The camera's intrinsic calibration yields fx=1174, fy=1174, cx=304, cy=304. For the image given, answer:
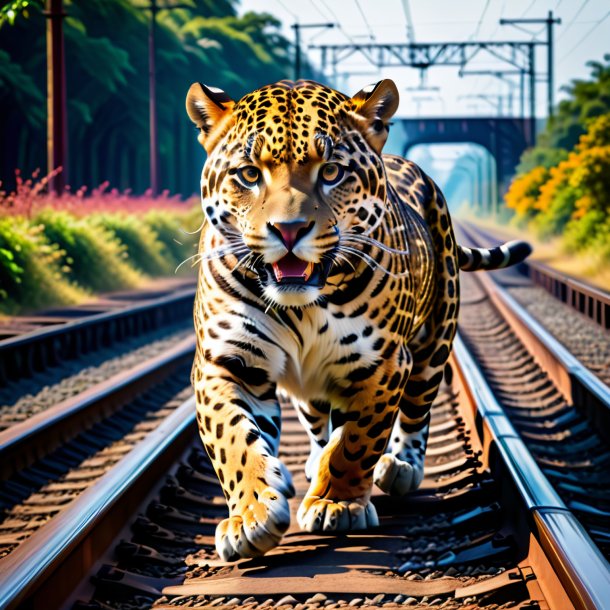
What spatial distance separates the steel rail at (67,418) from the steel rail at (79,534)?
813 mm

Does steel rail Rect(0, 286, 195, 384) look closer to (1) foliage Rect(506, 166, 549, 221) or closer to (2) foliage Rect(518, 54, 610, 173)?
(2) foliage Rect(518, 54, 610, 173)

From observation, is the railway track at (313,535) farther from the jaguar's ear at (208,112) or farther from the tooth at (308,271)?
the jaguar's ear at (208,112)

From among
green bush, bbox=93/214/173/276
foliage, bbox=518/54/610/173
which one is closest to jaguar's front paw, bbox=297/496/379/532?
green bush, bbox=93/214/173/276

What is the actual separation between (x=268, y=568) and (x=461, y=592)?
696mm

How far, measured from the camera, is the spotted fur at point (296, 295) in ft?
11.8

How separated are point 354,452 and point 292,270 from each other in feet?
2.69

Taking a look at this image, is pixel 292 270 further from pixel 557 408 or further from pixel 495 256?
pixel 557 408

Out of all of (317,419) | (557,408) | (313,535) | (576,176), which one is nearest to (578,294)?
(576,176)

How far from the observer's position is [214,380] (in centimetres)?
390

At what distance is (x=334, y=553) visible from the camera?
13.4ft

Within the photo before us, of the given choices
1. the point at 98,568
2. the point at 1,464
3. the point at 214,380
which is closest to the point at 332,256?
the point at 214,380

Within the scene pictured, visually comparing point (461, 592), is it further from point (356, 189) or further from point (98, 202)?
point (98, 202)

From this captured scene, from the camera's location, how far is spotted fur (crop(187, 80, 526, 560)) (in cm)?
358

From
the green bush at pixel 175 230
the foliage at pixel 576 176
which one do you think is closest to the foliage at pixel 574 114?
the foliage at pixel 576 176
